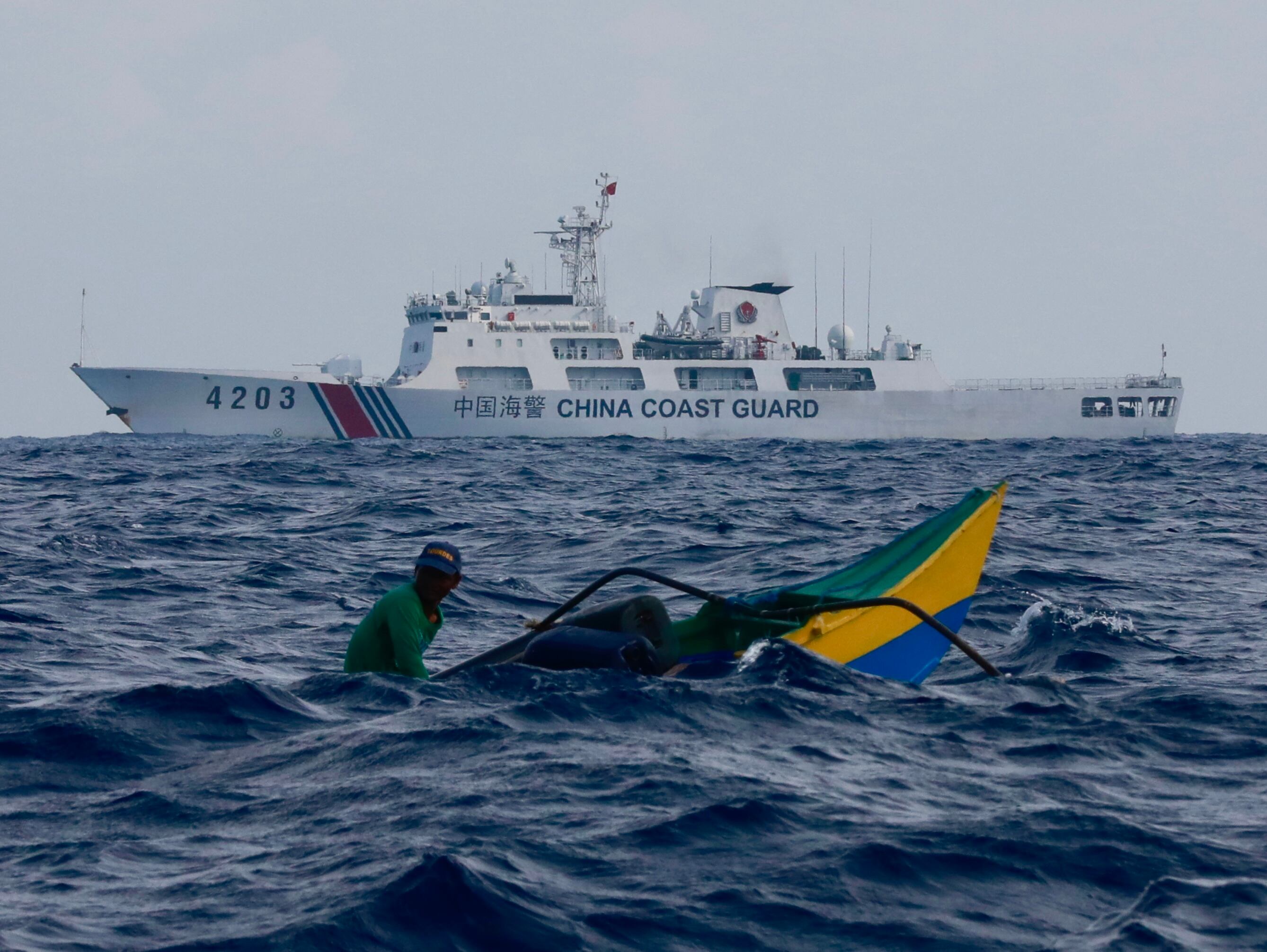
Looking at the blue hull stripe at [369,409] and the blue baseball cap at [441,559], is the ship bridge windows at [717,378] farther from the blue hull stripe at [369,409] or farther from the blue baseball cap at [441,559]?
the blue baseball cap at [441,559]

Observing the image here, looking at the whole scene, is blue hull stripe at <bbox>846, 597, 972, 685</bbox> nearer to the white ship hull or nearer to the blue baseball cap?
the blue baseball cap

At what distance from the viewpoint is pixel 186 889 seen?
3967 millimetres

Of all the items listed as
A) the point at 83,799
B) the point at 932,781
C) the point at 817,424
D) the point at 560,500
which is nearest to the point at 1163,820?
the point at 932,781

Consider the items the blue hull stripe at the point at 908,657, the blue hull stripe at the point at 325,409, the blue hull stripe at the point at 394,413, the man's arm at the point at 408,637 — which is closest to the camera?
the man's arm at the point at 408,637

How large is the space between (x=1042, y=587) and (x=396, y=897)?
8.52 metres

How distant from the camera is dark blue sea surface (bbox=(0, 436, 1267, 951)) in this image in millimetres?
3803

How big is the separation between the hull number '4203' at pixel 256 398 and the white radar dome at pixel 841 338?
828 inches

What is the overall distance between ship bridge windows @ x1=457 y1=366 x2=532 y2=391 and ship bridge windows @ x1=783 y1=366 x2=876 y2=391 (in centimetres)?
1000

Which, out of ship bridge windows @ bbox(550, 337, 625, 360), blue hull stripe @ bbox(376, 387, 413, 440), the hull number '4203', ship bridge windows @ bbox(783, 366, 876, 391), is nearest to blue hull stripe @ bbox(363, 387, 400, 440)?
blue hull stripe @ bbox(376, 387, 413, 440)

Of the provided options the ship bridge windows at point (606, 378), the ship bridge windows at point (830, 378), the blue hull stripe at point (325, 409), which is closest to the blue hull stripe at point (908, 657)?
the blue hull stripe at point (325, 409)

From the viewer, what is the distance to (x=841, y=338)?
51281mm

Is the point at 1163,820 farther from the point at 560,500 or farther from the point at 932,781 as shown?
the point at 560,500

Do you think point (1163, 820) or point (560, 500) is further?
point (560, 500)

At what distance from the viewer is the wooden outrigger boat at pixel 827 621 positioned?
6746 mm
